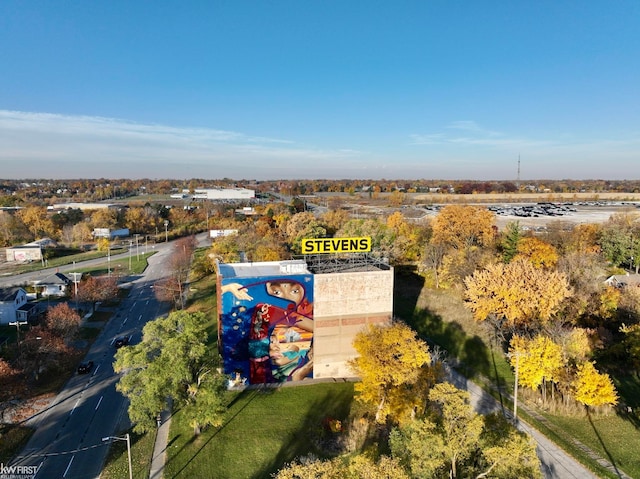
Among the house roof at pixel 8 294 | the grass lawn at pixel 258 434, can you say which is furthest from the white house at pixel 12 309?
the grass lawn at pixel 258 434

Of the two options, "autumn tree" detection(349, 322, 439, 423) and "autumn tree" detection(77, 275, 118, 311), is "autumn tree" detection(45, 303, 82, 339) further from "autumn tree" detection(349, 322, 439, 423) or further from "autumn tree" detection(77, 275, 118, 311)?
"autumn tree" detection(349, 322, 439, 423)

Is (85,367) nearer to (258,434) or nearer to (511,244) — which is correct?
(258,434)

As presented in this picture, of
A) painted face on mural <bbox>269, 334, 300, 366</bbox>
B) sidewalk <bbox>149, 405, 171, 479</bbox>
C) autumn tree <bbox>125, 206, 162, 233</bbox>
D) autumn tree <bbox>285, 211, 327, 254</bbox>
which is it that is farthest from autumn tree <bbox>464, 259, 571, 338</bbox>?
autumn tree <bbox>125, 206, 162, 233</bbox>

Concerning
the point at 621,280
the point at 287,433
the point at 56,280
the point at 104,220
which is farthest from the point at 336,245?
the point at 104,220

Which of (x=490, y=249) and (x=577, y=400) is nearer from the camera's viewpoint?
(x=577, y=400)

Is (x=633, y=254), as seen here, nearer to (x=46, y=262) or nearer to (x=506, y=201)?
(x=46, y=262)

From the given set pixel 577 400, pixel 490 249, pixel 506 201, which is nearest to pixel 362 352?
pixel 577 400

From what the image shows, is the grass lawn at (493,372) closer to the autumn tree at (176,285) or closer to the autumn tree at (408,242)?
the autumn tree at (408,242)
